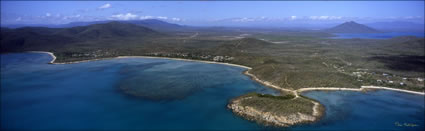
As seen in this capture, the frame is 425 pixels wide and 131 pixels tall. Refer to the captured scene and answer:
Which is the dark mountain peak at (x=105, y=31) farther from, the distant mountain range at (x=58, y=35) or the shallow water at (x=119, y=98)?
the shallow water at (x=119, y=98)

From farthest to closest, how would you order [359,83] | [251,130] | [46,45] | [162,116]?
[46,45] < [359,83] < [162,116] < [251,130]

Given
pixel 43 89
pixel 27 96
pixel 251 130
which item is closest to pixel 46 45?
pixel 43 89

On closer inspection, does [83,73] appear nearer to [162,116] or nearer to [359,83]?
[162,116]

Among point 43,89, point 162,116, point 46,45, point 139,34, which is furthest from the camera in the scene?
point 139,34

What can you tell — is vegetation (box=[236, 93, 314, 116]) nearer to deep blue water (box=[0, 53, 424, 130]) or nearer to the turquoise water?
the turquoise water

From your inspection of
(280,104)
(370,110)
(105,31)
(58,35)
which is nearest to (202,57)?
(280,104)

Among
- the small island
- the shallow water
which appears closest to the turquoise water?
the small island

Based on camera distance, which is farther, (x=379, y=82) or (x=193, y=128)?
(x=379, y=82)

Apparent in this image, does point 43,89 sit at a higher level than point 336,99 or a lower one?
higher

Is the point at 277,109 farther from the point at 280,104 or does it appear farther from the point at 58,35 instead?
the point at 58,35
